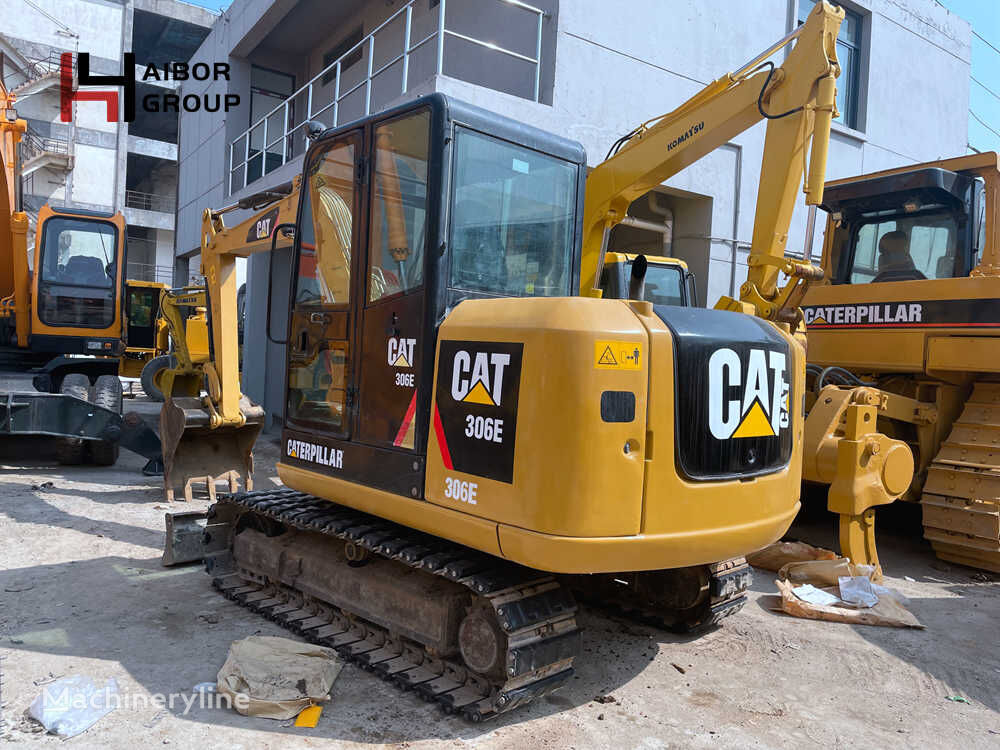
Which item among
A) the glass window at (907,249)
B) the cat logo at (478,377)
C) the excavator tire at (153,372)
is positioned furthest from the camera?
the excavator tire at (153,372)

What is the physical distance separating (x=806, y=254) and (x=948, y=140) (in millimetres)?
9887

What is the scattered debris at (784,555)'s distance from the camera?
5.58 m

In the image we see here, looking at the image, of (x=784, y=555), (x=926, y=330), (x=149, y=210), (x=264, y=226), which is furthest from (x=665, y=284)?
(x=149, y=210)

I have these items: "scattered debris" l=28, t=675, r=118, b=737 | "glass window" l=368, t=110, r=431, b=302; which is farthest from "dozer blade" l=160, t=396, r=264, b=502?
"glass window" l=368, t=110, r=431, b=302

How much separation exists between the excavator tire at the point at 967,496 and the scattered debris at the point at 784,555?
1.01m

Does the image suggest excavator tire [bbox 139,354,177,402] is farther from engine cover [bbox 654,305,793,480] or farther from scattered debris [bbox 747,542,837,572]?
engine cover [bbox 654,305,793,480]

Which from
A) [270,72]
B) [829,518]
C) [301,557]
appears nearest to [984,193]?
[829,518]

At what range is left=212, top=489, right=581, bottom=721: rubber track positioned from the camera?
319 centimetres

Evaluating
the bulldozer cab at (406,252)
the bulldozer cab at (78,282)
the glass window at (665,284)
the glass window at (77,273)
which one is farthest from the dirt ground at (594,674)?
the glass window at (77,273)

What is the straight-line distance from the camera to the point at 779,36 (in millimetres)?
11125

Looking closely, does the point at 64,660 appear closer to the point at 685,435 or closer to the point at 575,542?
the point at 575,542

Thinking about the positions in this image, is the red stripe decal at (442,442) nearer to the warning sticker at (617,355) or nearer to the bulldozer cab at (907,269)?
the warning sticker at (617,355)

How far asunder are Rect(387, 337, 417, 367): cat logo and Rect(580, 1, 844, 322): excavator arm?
1669 millimetres

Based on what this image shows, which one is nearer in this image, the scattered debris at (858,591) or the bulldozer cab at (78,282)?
the scattered debris at (858,591)
